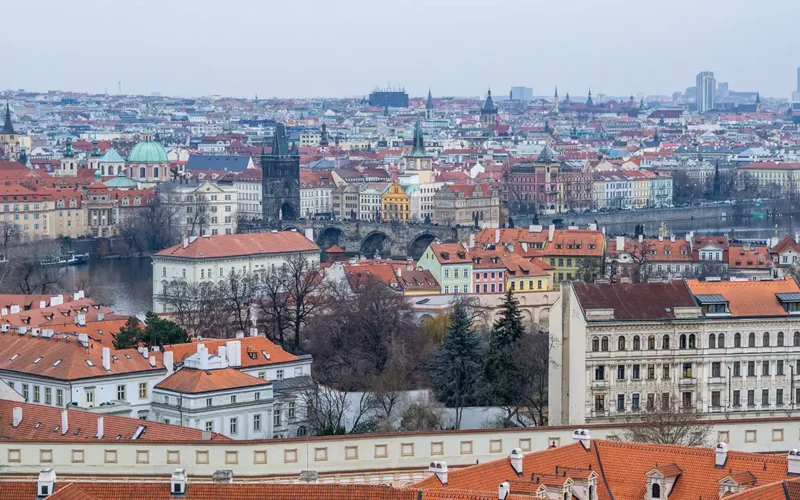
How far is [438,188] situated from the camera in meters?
81.4

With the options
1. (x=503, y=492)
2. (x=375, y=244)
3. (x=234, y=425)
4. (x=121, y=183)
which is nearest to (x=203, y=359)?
(x=234, y=425)

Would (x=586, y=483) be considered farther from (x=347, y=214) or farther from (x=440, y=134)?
(x=440, y=134)

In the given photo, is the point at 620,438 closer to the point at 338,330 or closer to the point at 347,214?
the point at 338,330

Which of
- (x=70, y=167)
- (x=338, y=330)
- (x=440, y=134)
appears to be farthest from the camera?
(x=440, y=134)

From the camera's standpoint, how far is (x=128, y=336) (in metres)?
29.0

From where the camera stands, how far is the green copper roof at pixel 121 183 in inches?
3334

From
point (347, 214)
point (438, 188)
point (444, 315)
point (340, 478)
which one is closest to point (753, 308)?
point (444, 315)

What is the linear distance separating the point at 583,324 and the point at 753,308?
8.20 feet

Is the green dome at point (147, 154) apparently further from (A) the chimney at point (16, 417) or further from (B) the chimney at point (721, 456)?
(B) the chimney at point (721, 456)

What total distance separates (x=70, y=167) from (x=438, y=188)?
25.4m

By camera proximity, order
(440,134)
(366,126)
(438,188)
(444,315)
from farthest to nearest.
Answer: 1. (366,126)
2. (440,134)
3. (438,188)
4. (444,315)

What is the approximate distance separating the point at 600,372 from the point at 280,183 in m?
56.8

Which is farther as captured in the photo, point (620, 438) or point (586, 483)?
point (620, 438)

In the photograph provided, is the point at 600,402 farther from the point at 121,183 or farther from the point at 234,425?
the point at 121,183
